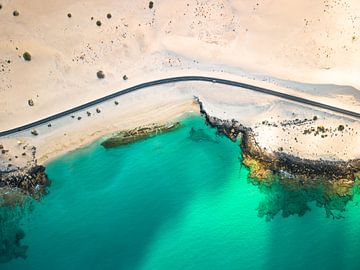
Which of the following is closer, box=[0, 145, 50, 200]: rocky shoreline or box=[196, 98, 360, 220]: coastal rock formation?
box=[0, 145, 50, 200]: rocky shoreline

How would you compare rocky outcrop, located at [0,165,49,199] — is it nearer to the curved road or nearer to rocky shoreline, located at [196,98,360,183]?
the curved road

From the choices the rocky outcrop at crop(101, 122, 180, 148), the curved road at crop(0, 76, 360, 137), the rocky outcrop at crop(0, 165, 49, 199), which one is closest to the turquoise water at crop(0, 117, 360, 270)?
the rocky outcrop at crop(101, 122, 180, 148)

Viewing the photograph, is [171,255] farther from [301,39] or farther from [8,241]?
[301,39]

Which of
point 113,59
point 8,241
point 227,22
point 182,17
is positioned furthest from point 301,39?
point 8,241

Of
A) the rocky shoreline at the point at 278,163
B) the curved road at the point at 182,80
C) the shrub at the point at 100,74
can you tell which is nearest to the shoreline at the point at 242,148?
the rocky shoreline at the point at 278,163

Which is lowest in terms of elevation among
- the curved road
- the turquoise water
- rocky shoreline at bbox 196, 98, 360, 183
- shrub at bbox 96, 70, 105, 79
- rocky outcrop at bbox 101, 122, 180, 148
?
the turquoise water

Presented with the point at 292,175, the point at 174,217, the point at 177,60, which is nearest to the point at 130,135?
the point at 177,60

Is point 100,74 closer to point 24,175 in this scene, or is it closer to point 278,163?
point 24,175
